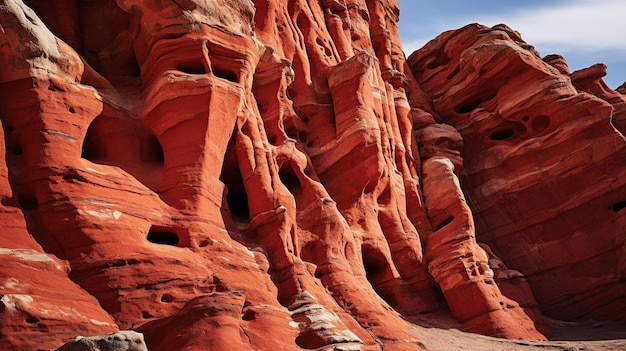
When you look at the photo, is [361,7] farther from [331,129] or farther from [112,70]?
[112,70]

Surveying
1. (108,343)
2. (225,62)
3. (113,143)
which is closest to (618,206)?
(225,62)

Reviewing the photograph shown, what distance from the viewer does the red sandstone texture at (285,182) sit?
1230 cm

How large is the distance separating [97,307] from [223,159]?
21.6 ft

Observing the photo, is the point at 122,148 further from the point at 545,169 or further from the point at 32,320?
the point at 545,169

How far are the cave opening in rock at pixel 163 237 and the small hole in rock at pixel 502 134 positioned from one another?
20373 mm

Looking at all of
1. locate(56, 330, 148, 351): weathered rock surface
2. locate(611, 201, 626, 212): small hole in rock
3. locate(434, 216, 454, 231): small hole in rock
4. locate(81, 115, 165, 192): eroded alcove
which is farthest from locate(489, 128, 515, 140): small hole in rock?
locate(56, 330, 148, 351): weathered rock surface

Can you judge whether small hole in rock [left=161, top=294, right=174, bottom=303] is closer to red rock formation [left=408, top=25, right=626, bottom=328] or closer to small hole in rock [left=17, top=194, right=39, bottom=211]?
small hole in rock [left=17, top=194, right=39, bottom=211]

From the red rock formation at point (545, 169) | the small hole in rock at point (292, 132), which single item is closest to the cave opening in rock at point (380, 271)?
the small hole in rock at point (292, 132)

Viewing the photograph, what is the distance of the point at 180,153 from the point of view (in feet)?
51.3

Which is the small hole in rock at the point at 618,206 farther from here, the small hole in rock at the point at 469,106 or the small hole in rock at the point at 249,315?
the small hole in rock at the point at 249,315

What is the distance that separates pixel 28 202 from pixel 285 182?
9.50 m

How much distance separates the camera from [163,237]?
14.6 metres

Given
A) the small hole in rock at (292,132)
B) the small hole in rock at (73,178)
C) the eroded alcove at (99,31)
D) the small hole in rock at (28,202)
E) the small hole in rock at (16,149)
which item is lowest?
the small hole in rock at (28,202)

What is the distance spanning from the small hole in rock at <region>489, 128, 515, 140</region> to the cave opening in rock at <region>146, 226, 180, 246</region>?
20.4m
